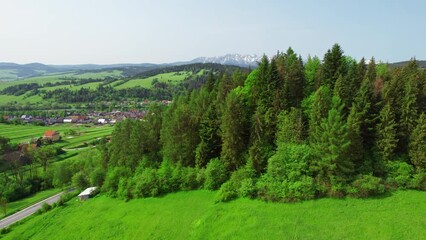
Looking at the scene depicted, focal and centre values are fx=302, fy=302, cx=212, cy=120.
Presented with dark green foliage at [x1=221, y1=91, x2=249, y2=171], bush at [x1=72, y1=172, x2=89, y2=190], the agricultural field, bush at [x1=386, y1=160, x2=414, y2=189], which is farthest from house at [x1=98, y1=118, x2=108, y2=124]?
bush at [x1=386, y1=160, x2=414, y2=189]

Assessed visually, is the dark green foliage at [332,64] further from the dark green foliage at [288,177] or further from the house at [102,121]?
the house at [102,121]

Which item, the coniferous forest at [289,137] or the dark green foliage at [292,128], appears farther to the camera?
the dark green foliage at [292,128]

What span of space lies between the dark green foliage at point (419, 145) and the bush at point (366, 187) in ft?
16.7

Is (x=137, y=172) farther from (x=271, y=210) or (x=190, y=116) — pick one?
(x=271, y=210)

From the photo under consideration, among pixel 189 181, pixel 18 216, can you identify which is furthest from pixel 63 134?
pixel 189 181

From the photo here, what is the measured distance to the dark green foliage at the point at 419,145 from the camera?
35.0 meters

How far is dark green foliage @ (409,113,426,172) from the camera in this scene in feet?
115

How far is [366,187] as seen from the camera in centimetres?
3416

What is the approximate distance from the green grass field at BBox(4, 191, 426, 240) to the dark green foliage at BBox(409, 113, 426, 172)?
Result: 3648 mm

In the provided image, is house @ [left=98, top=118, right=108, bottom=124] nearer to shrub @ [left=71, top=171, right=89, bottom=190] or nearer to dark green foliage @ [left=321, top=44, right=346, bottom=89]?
shrub @ [left=71, top=171, right=89, bottom=190]

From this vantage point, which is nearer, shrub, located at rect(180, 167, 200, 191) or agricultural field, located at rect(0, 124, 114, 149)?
shrub, located at rect(180, 167, 200, 191)

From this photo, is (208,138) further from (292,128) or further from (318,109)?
(318,109)

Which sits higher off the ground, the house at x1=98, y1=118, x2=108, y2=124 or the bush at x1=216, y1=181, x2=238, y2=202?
the bush at x1=216, y1=181, x2=238, y2=202

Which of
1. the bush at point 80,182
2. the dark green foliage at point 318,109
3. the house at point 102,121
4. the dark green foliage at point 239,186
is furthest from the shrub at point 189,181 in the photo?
the house at point 102,121
